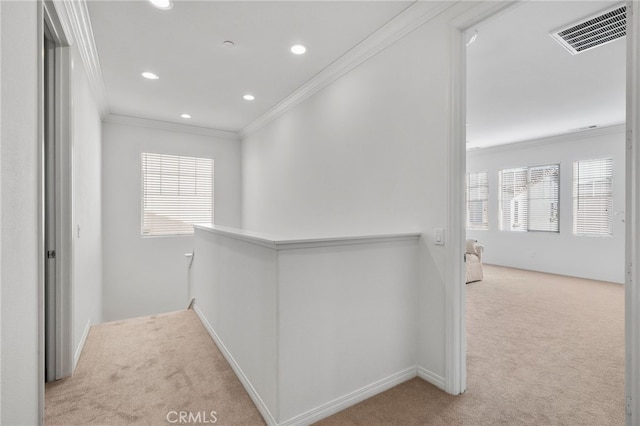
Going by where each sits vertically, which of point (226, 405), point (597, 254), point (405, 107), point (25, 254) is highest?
point (405, 107)

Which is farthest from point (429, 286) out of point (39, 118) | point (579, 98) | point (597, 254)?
point (597, 254)

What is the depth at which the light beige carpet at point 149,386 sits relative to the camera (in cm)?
186

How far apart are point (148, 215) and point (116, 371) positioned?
3.47 m

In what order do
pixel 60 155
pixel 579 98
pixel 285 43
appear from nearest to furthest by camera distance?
1. pixel 60 155
2. pixel 285 43
3. pixel 579 98

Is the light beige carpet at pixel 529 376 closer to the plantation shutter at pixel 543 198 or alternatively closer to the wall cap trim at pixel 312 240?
the wall cap trim at pixel 312 240

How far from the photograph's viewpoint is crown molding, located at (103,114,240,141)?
196 inches

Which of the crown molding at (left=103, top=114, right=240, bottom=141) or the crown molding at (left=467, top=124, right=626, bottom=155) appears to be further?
the crown molding at (left=467, top=124, right=626, bottom=155)

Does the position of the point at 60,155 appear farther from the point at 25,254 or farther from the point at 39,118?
the point at 25,254

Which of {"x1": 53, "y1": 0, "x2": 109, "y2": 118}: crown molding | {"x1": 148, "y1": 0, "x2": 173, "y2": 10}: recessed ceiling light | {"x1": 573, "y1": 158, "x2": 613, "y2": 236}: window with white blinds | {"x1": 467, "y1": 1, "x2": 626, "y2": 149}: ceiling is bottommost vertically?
{"x1": 573, "y1": 158, "x2": 613, "y2": 236}: window with white blinds

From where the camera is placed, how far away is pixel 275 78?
3607mm

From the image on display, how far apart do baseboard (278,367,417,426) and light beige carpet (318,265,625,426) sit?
0.04 metres

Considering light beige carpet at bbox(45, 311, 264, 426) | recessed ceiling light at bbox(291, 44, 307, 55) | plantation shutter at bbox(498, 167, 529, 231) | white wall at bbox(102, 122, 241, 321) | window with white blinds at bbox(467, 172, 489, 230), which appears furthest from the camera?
window with white blinds at bbox(467, 172, 489, 230)

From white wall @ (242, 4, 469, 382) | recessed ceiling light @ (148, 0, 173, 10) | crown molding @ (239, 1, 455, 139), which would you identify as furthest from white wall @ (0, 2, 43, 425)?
crown molding @ (239, 1, 455, 139)

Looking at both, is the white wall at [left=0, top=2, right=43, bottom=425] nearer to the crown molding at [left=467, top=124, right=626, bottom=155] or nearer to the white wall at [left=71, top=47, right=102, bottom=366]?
the white wall at [left=71, top=47, right=102, bottom=366]
